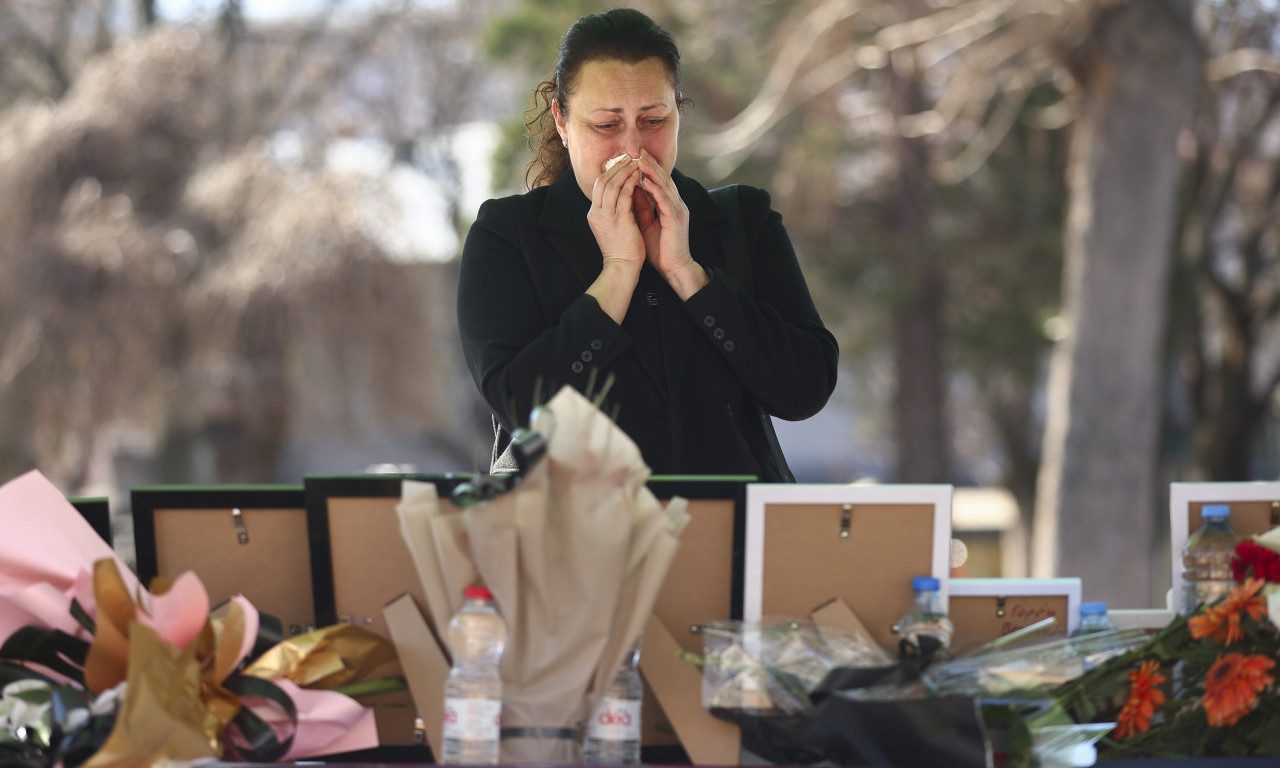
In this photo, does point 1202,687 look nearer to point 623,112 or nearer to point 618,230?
point 618,230

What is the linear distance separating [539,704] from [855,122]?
9.39m

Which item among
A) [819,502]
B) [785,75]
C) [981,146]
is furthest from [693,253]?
[981,146]

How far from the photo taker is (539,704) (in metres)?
1.56

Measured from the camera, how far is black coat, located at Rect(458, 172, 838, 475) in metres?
2.08

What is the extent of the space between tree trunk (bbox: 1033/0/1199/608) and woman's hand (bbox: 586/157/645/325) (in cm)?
545

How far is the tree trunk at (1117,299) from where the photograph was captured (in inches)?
275

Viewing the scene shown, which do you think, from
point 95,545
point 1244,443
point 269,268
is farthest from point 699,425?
point 1244,443

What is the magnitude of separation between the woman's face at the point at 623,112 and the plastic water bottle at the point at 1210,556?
98 cm

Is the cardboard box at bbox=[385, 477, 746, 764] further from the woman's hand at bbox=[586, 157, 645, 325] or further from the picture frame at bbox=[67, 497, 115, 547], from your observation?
the woman's hand at bbox=[586, 157, 645, 325]

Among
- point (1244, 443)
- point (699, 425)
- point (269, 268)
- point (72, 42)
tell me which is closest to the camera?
point (699, 425)

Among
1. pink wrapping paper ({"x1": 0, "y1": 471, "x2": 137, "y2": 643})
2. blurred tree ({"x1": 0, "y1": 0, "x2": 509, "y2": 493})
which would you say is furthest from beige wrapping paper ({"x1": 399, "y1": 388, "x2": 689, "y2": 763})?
blurred tree ({"x1": 0, "y1": 0, "x2": 509, "y2": 493})

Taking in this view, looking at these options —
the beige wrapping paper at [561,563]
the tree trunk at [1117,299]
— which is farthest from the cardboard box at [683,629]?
the tree trunk at [1117,299]

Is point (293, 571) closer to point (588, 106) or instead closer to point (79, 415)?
point (588, 106)

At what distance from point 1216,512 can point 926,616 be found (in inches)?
17.7
